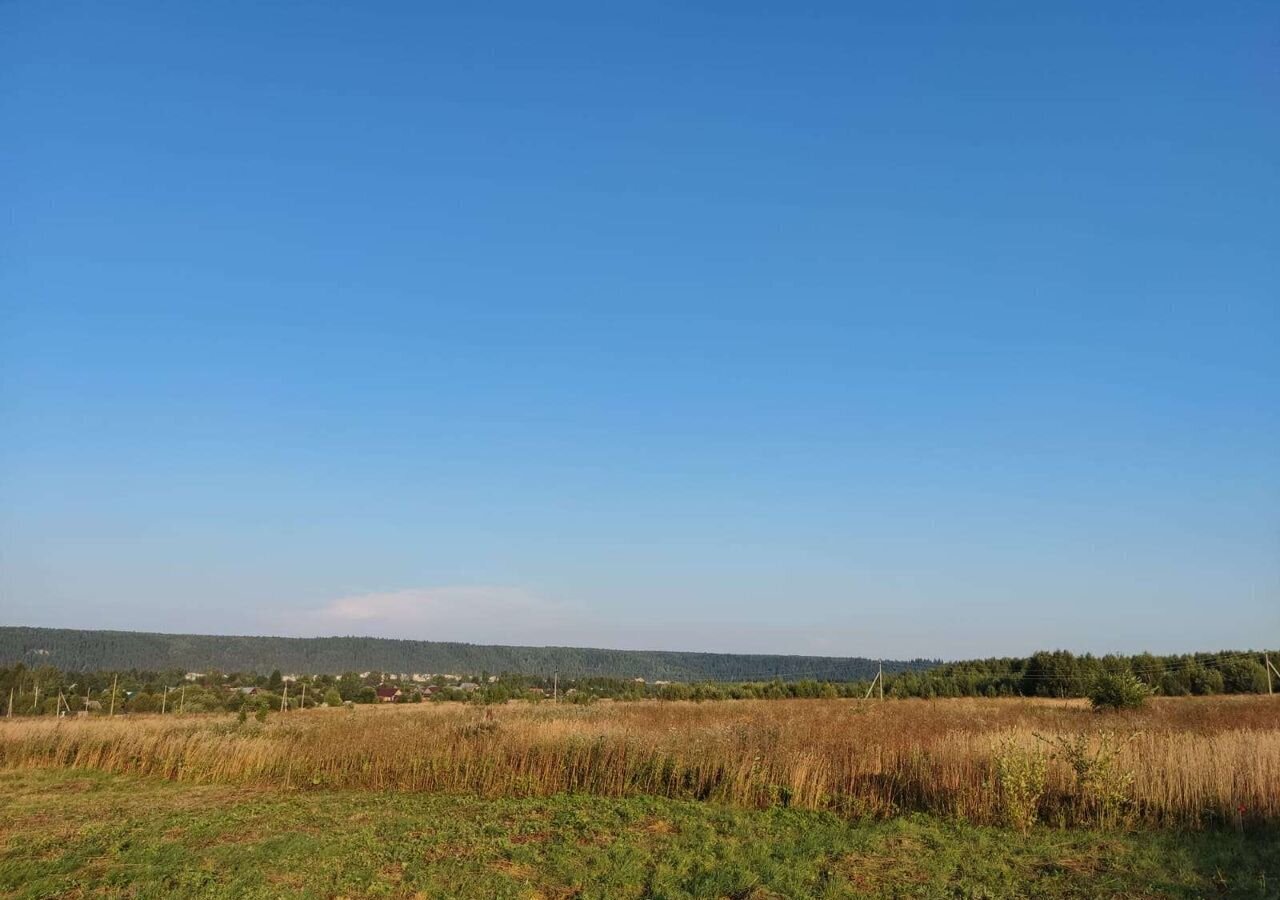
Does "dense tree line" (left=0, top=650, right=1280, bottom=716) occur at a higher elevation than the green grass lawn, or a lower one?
lower

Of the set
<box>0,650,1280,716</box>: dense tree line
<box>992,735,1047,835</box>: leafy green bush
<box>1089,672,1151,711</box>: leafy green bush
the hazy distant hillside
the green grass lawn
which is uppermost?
<box>992,735,1047,835</box>: leafy green bush

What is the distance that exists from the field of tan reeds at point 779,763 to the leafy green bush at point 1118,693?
6802 mm

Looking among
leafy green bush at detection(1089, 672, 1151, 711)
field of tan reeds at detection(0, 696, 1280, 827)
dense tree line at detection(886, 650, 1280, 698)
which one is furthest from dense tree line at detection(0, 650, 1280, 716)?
field of tan reeds at detection(0, 696, 1280, 827)

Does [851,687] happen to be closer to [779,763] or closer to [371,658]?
[779,763]

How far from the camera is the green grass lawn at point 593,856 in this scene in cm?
820

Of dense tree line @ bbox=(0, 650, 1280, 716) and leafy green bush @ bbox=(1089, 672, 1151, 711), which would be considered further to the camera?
dense tree line @ bbox=(0, 650, 1280, 716)

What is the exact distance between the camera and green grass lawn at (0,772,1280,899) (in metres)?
8.20

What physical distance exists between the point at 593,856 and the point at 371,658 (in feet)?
409

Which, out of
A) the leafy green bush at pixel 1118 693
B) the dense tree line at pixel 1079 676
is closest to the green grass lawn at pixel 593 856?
the leafy green bush at pixel 1118 693

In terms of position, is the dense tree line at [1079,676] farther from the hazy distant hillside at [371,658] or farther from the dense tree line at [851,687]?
the hazy distant hillside at [371,658]

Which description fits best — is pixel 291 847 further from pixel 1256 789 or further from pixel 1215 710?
pixel 1215 710

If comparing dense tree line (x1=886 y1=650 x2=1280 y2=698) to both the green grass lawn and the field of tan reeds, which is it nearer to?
the field of tan reeds

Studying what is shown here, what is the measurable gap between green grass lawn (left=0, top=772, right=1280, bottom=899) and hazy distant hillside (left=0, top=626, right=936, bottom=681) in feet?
287

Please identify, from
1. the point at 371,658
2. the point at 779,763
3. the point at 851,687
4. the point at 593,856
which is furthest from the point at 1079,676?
the point at 371,658
